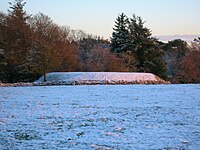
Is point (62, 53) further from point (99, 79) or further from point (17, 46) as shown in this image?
point (99, 79)

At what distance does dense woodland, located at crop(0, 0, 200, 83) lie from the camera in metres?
35.0

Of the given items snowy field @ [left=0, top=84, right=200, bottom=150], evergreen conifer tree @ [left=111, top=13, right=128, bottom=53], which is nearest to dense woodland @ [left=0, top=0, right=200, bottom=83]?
evergreen conifer tree @ [left=111, top=13, right=128, bottom=53]

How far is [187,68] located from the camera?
4247 cm

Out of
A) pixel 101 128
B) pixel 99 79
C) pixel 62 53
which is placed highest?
pixel 62 53

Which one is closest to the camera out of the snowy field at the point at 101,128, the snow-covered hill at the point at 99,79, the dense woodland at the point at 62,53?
the snowy field at the point at 101,128

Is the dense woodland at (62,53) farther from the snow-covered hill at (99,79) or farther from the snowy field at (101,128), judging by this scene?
the snowy field at (101,128)

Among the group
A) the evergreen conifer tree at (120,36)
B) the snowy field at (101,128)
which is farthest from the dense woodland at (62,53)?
the snowy field at (101,128)

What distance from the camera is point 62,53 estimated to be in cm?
3862

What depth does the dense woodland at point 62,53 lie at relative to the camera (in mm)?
35031

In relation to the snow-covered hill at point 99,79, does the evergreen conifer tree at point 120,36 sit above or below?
above

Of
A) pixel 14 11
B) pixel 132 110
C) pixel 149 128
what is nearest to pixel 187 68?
pixel 14 11

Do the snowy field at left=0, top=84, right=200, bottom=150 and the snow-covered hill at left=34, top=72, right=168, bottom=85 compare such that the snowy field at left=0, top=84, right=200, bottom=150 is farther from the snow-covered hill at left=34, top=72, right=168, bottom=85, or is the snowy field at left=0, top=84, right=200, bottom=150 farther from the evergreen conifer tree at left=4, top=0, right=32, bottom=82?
the evergreen conifer tree at left=4, top=0, right=32, bottom=82

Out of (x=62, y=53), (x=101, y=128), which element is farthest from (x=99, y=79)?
(x=101, y=128)

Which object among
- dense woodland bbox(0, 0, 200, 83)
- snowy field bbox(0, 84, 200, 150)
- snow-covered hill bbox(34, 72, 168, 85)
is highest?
dense woodland bbox(0, 0, 200, 83)
